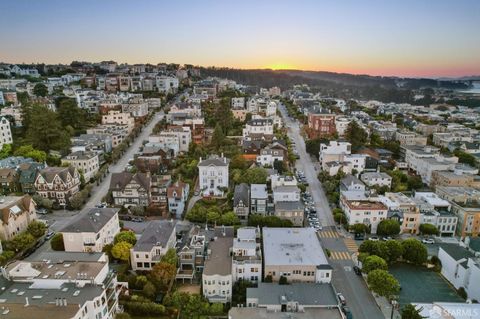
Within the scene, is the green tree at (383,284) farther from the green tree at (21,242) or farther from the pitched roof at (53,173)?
the pitched roof at (53,173)

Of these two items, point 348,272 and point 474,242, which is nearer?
point 348,272

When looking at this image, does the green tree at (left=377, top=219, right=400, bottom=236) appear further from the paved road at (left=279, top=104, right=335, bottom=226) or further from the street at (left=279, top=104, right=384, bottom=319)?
the paved road at (left=279, top=104, right=335, bottom=226)

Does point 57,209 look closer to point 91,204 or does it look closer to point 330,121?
point 91,204

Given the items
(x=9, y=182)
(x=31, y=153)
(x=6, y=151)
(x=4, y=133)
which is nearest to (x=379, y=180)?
(x=9, y=182)

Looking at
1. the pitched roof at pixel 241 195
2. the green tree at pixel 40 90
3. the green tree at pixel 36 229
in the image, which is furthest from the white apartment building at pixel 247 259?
the green tree at pixel 40 90

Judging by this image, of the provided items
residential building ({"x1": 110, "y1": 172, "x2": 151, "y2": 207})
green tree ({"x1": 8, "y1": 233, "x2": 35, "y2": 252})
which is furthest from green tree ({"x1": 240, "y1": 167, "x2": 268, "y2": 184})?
green tree ({"x1": 8, "y1": 233, "x2": 35, "y2": 252})

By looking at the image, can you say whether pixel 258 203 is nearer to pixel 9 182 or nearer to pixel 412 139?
pixel 9 182

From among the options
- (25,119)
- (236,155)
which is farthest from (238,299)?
(25,119)
